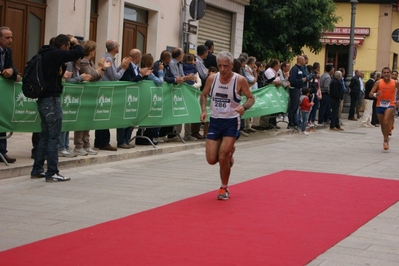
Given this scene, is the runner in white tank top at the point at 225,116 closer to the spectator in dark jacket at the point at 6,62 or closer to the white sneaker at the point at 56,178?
the white sneaker at the point at 56,178

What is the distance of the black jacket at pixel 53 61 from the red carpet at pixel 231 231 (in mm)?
2567

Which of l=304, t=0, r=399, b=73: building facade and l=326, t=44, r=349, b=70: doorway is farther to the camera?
l=326, t=44, r=349, b=70: doorway

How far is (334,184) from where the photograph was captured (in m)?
12.8

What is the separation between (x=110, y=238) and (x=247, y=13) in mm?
26356

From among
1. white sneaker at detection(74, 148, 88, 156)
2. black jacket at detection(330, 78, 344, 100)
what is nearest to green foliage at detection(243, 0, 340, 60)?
black jacket at detection(330, 78, 344, 100)

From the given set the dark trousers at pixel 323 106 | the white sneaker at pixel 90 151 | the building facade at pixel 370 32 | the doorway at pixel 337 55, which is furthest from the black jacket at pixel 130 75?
the doorway at pixel 337 55

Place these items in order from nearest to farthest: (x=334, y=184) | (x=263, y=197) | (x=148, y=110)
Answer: (x=263, y=197)
(x=334, y=184)
(x=148, y=110)

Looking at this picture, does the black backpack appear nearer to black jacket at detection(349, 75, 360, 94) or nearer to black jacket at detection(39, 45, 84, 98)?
black jacket at detection(39, 45, 84, 98)

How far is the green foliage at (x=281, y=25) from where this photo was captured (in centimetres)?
3309

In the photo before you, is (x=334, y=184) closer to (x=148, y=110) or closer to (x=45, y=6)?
(x=148, y=110)

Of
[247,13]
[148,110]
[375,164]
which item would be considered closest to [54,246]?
[148,110]

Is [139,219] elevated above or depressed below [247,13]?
below

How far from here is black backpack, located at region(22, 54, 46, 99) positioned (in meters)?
11.3

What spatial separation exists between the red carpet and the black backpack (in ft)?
8.55
